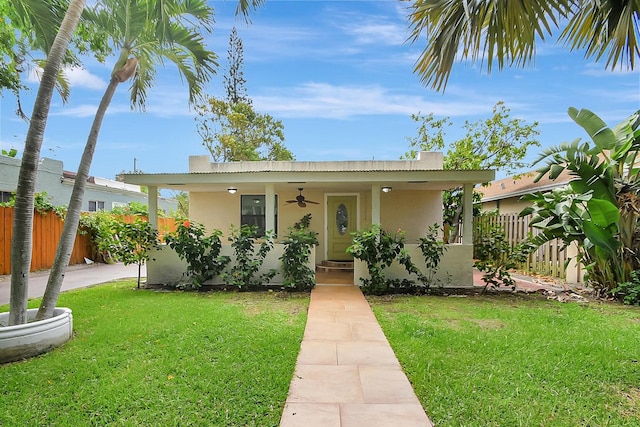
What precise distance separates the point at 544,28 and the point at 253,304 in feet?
20.2

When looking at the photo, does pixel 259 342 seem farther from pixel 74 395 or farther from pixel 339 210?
pixel 339 210

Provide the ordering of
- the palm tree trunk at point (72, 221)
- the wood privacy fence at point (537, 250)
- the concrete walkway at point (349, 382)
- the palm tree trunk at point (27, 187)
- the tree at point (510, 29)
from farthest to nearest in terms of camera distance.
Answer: the wood privacy fence at point (537, 250)
the palm tree trunk at point (72, 221)
the palm tree trunk at point (27, 187)
the tree at point (510, 29)
the concrete walkway at point (349, 382)

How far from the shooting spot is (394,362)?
12.7 ft

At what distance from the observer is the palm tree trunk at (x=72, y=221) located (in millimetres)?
4441

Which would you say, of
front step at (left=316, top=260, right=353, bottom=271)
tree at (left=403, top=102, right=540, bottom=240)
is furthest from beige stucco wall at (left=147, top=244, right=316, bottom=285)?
tree at (left=403, top=102, right=540, bottom=240)

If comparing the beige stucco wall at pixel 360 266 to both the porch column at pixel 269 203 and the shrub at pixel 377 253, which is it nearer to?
the shrub at pixel 377 253

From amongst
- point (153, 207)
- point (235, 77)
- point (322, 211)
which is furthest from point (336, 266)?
point (235, 77)

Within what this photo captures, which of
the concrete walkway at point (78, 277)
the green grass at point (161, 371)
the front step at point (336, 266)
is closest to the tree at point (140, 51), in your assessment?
the green grass at point (161, 371)

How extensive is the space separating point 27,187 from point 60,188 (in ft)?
49.9

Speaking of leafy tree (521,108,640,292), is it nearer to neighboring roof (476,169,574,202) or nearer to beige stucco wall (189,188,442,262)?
neighboring roof (476,169,574,202)

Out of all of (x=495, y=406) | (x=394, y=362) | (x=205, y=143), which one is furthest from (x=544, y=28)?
(x=205, y=143)

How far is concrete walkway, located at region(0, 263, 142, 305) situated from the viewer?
7.81m

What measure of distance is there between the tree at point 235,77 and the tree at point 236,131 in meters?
3.80

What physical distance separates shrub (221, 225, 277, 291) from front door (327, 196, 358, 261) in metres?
3.38
